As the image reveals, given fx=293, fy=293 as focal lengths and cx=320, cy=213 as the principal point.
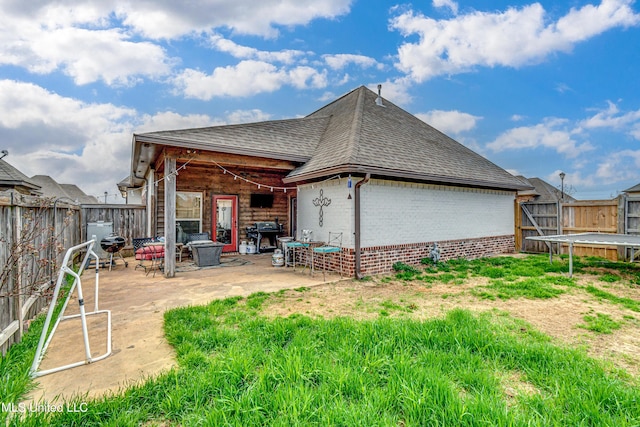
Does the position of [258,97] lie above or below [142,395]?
above

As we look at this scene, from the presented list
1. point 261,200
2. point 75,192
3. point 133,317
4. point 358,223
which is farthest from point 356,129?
point 75,192

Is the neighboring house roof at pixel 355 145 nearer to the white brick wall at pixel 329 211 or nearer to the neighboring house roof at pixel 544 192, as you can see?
the white brick wall at pixel 329 211

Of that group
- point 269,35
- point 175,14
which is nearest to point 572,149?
point 269,35

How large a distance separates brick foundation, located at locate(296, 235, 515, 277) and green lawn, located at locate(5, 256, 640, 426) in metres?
3.33

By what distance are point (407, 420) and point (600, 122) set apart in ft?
76.4

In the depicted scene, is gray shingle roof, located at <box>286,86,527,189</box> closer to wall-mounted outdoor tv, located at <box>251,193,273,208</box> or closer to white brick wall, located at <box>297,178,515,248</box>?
white brick wall, located at <box>297,178,515,248</box>

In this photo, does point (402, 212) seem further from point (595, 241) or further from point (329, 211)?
point (595, 241)

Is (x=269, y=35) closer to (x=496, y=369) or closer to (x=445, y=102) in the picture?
(x=445, y=102)

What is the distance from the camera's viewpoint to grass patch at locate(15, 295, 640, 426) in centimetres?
200

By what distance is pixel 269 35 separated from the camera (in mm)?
11141

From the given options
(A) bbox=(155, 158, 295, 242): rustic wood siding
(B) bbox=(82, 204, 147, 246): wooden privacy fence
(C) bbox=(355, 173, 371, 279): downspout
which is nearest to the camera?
(C) bbox=(355, 173, 371, 279): downspout

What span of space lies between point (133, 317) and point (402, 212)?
6.30 m

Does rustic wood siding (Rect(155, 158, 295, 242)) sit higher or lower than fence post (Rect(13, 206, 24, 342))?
higher

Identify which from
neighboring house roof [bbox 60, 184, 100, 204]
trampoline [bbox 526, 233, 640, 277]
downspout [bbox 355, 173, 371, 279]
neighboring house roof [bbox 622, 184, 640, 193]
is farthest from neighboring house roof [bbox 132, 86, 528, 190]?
neighboring house roof [bbox 60, 184, 100, 204]
